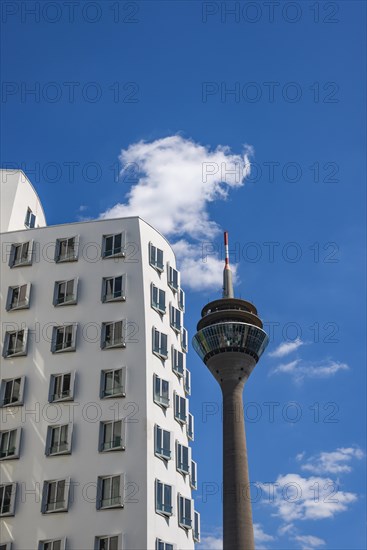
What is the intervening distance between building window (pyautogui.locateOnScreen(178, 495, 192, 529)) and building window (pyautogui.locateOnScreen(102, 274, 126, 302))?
13.2 m

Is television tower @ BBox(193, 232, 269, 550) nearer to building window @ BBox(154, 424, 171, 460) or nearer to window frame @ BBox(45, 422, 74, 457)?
building window @ BBox(154, 424, 171, 460)

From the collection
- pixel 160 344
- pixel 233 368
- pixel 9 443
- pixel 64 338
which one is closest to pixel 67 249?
pixel 64 338

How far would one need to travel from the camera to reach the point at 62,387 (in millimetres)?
42031

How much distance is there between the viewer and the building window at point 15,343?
43469 mm

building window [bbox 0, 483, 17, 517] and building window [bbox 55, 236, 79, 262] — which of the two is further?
building window [bbox 55, 236, 79, 262]

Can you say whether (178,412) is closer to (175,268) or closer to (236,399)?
(175,268)

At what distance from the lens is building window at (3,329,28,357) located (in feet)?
143

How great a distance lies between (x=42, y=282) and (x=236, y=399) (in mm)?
54913

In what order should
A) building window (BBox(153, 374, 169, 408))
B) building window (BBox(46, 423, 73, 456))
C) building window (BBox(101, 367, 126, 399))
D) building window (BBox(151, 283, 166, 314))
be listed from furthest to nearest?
building window (BBox(151, 283, 166, 314))
building window (BBox(153, 374, 169, 408))
building window (BBox(101, 367, 126, 399))
building window (BBox(46, 423, 73, 456))

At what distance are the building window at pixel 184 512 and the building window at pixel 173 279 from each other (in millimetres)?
14809

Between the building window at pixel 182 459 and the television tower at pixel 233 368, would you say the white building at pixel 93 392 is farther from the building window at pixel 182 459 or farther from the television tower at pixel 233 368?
the television tower at pixel 233 368

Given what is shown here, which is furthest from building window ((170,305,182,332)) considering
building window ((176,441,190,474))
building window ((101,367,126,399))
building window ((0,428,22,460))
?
building window ((0,428,22,460))

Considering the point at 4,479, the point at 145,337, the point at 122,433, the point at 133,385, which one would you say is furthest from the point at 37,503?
the point at 145,337

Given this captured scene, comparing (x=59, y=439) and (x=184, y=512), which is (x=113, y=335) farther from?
(x=184, y=512)
